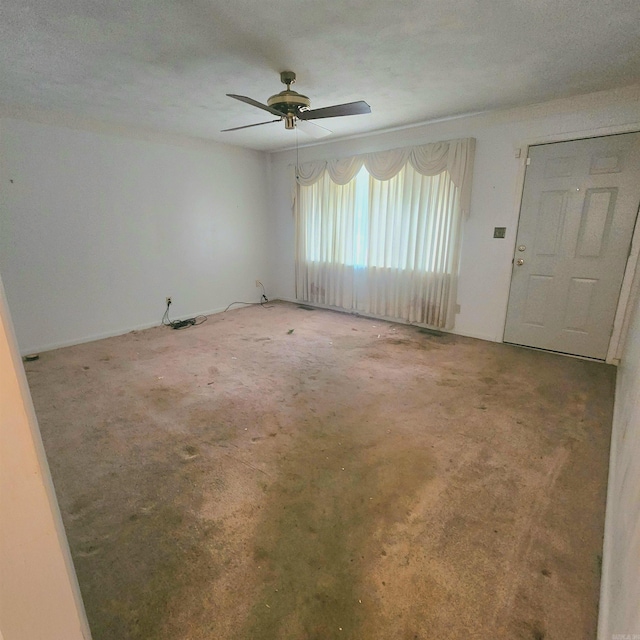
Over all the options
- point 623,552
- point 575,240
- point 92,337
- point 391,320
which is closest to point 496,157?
point 575,240

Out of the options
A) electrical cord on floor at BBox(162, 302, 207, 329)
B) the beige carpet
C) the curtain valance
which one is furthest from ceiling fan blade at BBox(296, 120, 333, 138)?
electrical cord on floor at BBox(162, 302, 207, 329)

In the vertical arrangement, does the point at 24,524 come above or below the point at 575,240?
below

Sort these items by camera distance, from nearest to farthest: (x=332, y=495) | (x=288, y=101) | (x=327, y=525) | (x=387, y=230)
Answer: (x=327, y=525), (x=332, y=495), (x=288, y=101), (x=387, y=230)

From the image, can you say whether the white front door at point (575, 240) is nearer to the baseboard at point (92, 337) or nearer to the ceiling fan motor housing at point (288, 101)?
the ceiling fan motor housing at point (288, 101)

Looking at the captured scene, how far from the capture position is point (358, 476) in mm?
1868

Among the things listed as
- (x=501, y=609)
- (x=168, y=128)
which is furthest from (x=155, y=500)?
(x=168, y=128)

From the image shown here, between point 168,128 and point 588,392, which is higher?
point 168,128

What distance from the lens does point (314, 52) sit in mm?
Answer: 2236

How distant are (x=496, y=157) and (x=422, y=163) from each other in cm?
78

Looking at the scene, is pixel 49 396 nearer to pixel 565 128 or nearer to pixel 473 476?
pixel 473 476

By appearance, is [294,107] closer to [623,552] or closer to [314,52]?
[314,52]

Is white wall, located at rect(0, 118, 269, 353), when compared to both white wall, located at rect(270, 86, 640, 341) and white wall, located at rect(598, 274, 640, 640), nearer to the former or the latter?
white wall, located at rect(270, 86, 640, 341)

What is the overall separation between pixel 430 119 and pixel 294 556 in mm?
4183

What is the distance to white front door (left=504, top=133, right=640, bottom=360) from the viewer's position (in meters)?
3.02
